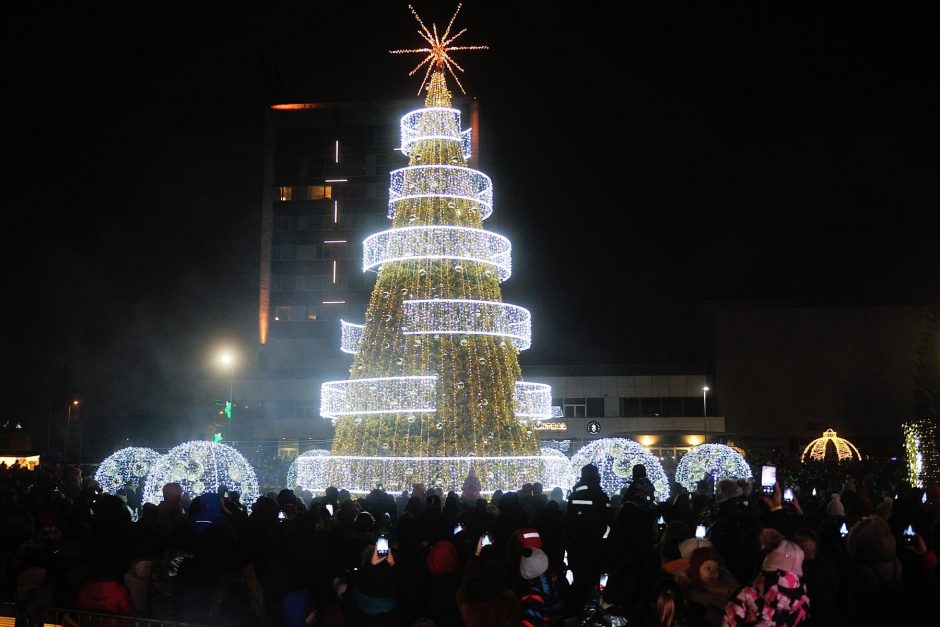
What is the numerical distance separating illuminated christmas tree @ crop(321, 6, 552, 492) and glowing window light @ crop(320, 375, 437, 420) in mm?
25

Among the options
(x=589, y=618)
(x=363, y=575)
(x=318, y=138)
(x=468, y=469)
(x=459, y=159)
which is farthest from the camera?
(x=318, y=138)

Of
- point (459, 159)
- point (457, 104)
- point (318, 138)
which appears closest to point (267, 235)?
point (318, 138)

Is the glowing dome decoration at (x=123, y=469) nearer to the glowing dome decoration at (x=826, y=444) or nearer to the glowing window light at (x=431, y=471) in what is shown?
the glowing window light at (x=431, y=471)

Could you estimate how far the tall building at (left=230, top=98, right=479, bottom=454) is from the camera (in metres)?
81.6

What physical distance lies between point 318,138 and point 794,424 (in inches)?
1843

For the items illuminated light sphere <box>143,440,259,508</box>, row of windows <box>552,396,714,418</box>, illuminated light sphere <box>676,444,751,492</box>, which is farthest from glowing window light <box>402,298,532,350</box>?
row of windows <box>552,396,714,418</box>

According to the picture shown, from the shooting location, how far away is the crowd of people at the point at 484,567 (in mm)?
7234

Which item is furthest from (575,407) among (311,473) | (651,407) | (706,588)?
(706,588)

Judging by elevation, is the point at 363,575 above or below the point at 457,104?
below

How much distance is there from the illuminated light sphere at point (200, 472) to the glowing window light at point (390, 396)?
131 inches

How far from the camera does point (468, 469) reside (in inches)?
884

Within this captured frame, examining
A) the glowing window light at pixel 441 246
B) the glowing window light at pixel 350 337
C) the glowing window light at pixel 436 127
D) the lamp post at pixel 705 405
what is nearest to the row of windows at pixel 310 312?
the lamp post at pixel 705 405

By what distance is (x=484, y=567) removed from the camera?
713 cm

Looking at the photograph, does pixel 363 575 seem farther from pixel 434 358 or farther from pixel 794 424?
pixel 794 424
